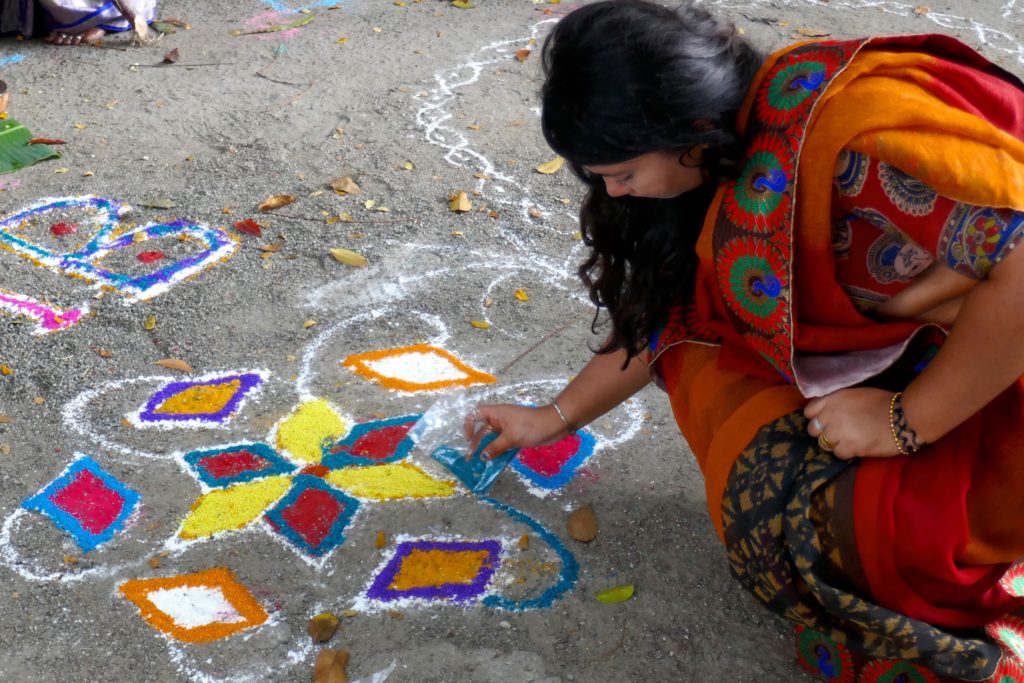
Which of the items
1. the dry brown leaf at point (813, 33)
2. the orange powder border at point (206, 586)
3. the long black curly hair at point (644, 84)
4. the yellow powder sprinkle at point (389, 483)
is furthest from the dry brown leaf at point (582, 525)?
the dry brown leaf at point (813, 33)

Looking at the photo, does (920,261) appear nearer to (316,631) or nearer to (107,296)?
(316,631)

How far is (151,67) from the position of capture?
14.1 ft

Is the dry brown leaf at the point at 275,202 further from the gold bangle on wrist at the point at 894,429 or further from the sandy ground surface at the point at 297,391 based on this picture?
the gold bangle on wrist at the point at 894,429

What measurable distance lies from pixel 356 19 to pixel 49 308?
2590mm

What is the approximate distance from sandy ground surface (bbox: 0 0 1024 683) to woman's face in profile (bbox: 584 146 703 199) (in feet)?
2.71

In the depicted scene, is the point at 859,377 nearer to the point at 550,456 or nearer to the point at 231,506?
the point at 550,456

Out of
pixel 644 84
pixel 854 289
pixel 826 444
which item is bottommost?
pixel 826 444

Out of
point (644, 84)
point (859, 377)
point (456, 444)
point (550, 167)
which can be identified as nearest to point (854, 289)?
point (859, 377)

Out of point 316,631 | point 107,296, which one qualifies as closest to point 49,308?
point 107,296

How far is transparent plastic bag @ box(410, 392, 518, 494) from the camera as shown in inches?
89.6

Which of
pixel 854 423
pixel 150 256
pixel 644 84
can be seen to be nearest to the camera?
pixel 644 84

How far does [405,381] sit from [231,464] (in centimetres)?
51

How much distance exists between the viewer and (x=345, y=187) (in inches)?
136

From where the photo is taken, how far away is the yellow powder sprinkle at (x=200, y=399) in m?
2.53
